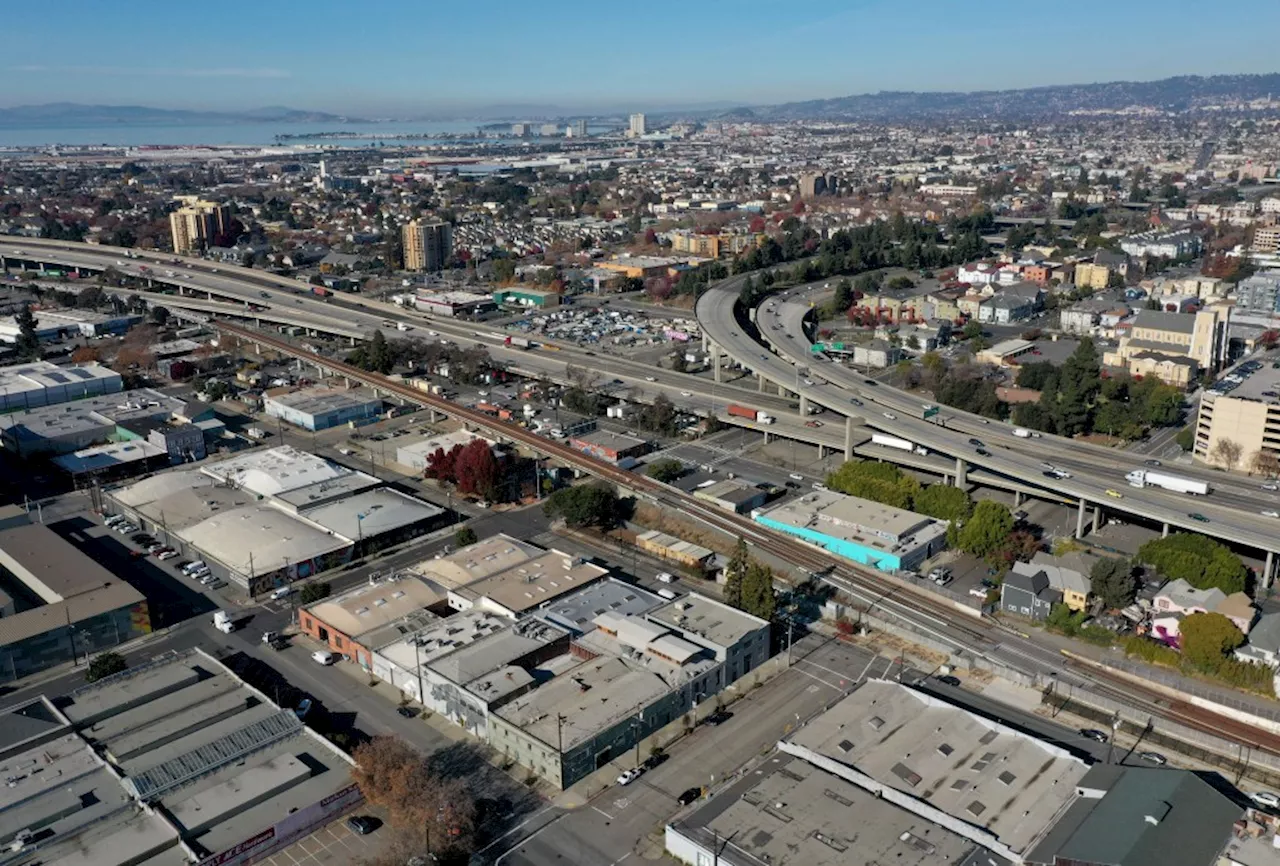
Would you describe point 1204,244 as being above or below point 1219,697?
above

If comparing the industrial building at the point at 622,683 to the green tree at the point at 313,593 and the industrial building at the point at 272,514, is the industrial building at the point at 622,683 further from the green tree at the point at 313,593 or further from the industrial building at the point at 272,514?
the industrial building at the point at 272,514

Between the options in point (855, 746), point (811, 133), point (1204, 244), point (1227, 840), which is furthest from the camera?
point (811, 133)

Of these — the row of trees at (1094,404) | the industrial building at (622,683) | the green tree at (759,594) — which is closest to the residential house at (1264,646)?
the green tree at (759,594)

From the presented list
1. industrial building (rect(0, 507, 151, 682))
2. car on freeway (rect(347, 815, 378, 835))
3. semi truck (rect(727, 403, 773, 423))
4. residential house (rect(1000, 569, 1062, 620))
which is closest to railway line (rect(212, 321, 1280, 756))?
residential house (rect(1000, 569, 1062, 620))

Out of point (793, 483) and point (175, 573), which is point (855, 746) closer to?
point (793, 483)

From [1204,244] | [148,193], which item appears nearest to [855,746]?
[1204,244]

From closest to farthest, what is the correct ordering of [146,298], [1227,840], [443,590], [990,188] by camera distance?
1. [1227,840]
2. [443,590]
3. [146,298]
4. [990,188]
